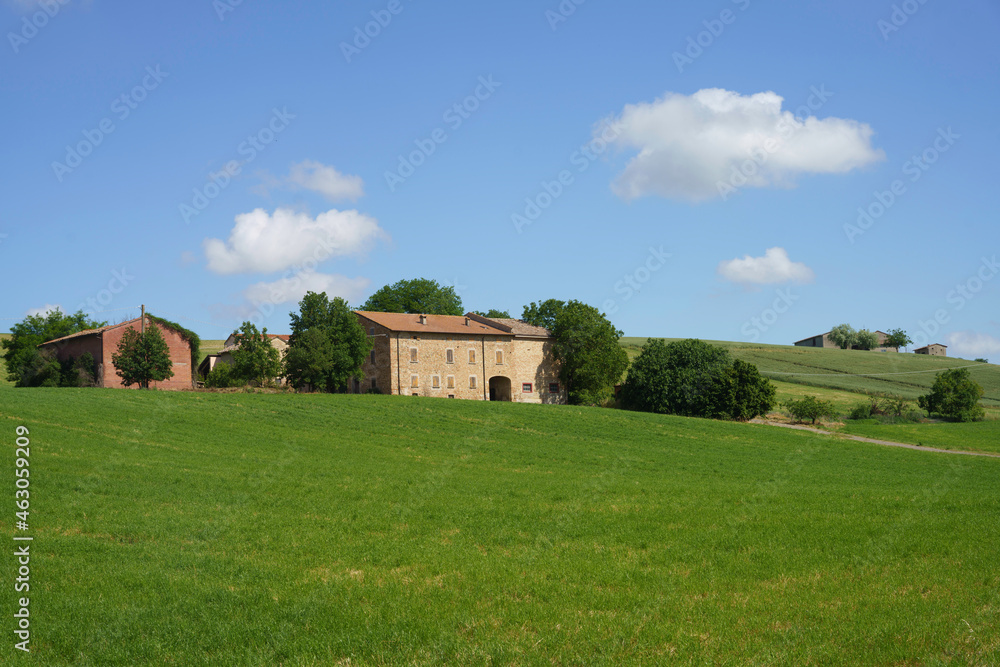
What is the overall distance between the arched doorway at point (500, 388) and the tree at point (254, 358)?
68.9ft

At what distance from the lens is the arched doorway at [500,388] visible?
227 feet

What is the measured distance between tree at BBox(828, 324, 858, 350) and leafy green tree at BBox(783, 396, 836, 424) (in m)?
85.5

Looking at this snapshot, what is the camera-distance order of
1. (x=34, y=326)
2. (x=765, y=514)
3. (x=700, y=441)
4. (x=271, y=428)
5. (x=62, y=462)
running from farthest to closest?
(x=34, y=326)
(x=700, y=441)
(x=271, y=428)
(x=62, y=462)
(x=765, y=514)

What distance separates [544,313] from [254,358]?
32.2 m

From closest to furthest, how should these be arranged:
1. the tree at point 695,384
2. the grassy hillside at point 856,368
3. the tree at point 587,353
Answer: the tree at point 695,384, the tree at point 587,353, the grassy hillside at point 856,368

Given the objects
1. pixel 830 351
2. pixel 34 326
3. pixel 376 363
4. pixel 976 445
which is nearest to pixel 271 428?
pixel 376 363

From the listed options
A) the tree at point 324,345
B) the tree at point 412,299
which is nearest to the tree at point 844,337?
the tree at point 412,299

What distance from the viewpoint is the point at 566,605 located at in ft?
30.0

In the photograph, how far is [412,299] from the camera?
9781 cm

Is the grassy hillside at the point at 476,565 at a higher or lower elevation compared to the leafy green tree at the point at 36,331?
lower

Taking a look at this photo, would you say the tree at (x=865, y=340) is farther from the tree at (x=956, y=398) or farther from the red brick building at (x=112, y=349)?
the red brick building at (x=112, y=349)

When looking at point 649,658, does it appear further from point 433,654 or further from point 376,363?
point 376,363

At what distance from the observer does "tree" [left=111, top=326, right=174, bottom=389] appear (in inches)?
2184

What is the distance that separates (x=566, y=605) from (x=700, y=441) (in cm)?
3468
